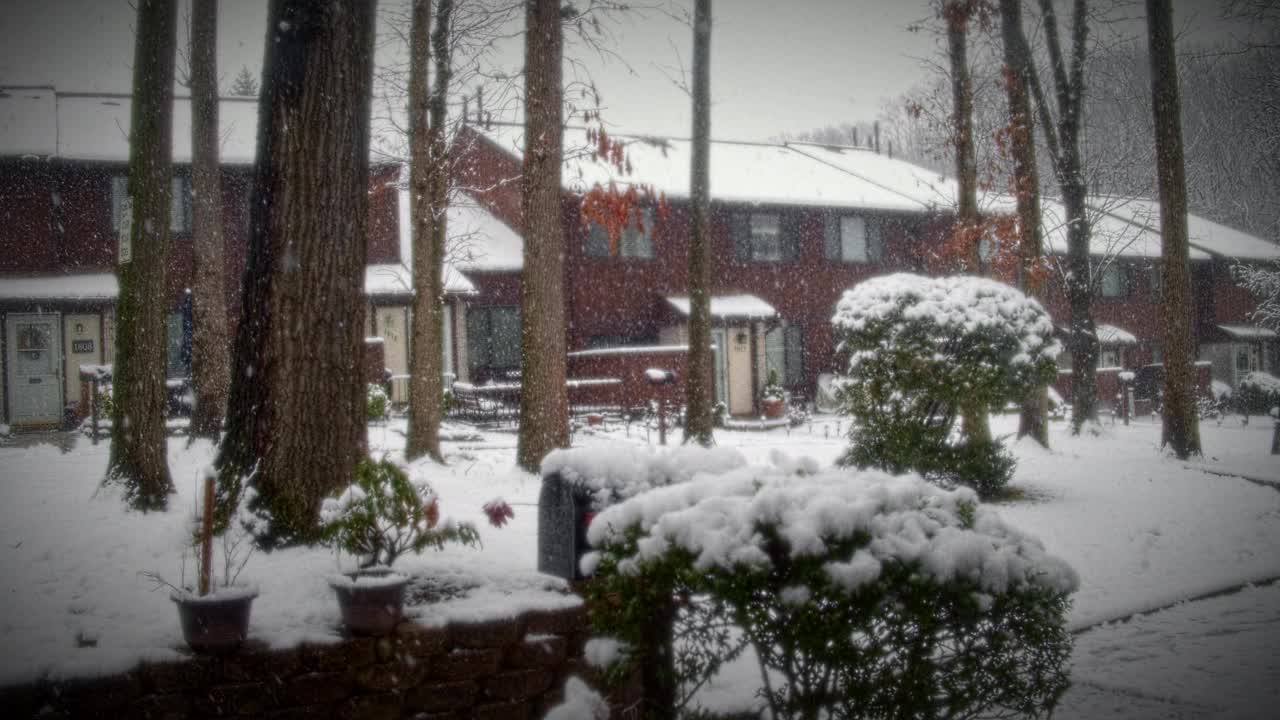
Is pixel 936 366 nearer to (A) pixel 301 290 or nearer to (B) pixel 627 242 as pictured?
(A) pixel 301 290

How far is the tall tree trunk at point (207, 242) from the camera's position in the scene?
13234 millimetres

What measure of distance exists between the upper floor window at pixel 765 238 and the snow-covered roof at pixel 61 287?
52.2 ft

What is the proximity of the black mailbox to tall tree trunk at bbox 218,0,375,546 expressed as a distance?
150 centimetres

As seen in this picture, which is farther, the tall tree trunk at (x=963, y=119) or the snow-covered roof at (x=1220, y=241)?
the snow-covered roof at (x=1220, y=241)

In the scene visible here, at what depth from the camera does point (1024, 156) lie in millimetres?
16328

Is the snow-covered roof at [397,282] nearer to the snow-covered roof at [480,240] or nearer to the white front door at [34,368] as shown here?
the snow-covered roof at [480,240]

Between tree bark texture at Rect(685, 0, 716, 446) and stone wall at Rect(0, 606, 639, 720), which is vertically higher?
tree bark texture at Rect(685, 0, 716, 446)

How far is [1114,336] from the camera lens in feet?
104

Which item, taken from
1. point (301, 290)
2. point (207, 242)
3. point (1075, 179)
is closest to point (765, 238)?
point (1075, 179)

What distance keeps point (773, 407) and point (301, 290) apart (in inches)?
665

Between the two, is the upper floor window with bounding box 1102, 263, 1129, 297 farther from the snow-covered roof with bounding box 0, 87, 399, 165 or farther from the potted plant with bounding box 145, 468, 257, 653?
the potted plant with bounding box 145, 468, 257, 653

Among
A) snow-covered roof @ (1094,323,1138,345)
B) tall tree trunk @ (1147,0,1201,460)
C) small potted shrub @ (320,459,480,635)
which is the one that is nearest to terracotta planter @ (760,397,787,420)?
tall tree trunk @ (1147,0,1201,460)

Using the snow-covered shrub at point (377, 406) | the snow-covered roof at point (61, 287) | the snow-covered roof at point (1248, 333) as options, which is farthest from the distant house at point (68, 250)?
the snow-covered roof at point (1248, 333)

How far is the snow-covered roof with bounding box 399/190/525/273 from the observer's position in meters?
24.8
